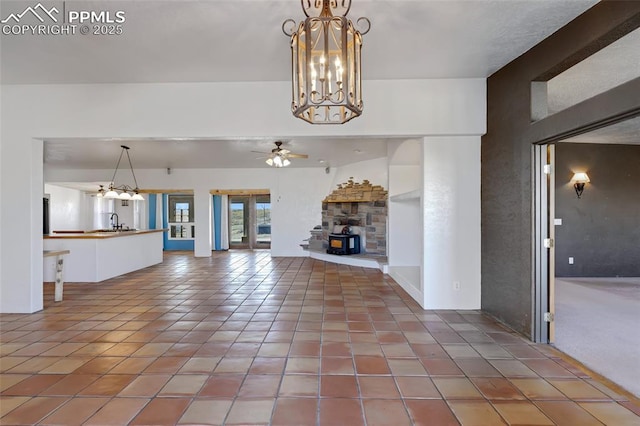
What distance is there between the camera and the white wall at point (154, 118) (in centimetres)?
371

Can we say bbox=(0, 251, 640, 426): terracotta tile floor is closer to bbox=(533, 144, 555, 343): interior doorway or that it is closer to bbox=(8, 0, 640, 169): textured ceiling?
bbox=(533, 144, 555, 343): interior doorway

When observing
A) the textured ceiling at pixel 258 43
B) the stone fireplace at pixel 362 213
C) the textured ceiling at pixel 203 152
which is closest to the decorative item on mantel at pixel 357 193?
the stone fireplace at pixel 362 213

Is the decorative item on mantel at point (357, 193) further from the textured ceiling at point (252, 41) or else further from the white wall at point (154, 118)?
the textured ceiling at point (252, 41)

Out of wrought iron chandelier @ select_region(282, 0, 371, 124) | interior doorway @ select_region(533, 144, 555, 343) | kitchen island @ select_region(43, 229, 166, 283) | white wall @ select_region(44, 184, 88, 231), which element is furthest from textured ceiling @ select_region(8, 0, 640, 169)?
white wall @ select_region(44, 184, 88, 231)

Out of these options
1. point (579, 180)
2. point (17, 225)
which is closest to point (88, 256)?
point (17, 225)

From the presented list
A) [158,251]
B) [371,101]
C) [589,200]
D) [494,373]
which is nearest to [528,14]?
[371,101]

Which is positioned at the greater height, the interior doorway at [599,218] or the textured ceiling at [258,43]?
the textured ceiling at [258,43]

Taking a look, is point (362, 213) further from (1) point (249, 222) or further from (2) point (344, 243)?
(1) point (249, 222)

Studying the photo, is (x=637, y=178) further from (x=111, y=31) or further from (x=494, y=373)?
(x=111, y=31)

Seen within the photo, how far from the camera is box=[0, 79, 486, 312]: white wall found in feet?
12.2

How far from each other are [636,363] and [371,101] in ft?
11.4

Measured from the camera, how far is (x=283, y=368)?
96.1 inches

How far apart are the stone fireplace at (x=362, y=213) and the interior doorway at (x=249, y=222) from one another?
3.18m

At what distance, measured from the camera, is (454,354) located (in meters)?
2.68
